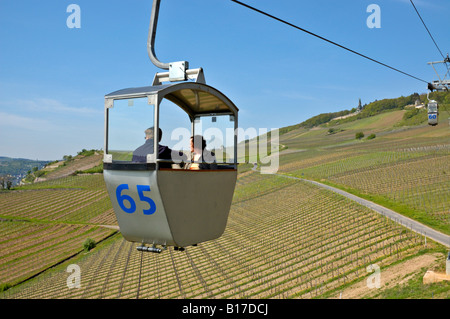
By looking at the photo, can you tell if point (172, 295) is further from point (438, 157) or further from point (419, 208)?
point (438, 157)

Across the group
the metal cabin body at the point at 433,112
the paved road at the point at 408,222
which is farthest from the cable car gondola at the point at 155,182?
the paved road at the point at 408,222

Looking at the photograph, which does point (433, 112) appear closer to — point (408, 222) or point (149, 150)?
point (408, 222)

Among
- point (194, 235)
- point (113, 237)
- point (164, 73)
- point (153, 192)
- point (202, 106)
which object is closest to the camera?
point (153, 192)

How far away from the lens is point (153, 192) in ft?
16.6

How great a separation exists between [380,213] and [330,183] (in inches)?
905

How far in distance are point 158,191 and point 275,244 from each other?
131 ft

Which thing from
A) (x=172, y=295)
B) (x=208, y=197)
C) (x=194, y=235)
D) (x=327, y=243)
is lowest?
(x=172, y=295)

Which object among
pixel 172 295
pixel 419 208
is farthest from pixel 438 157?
pixel 172 295

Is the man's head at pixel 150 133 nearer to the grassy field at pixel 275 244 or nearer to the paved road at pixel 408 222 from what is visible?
the grassy field at pixel 275 244

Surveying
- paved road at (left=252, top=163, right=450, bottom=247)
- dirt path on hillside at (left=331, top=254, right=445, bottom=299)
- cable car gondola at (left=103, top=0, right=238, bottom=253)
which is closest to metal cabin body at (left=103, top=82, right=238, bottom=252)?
cable car gondola at (left=103, top=0, right=238, bottom=253)
